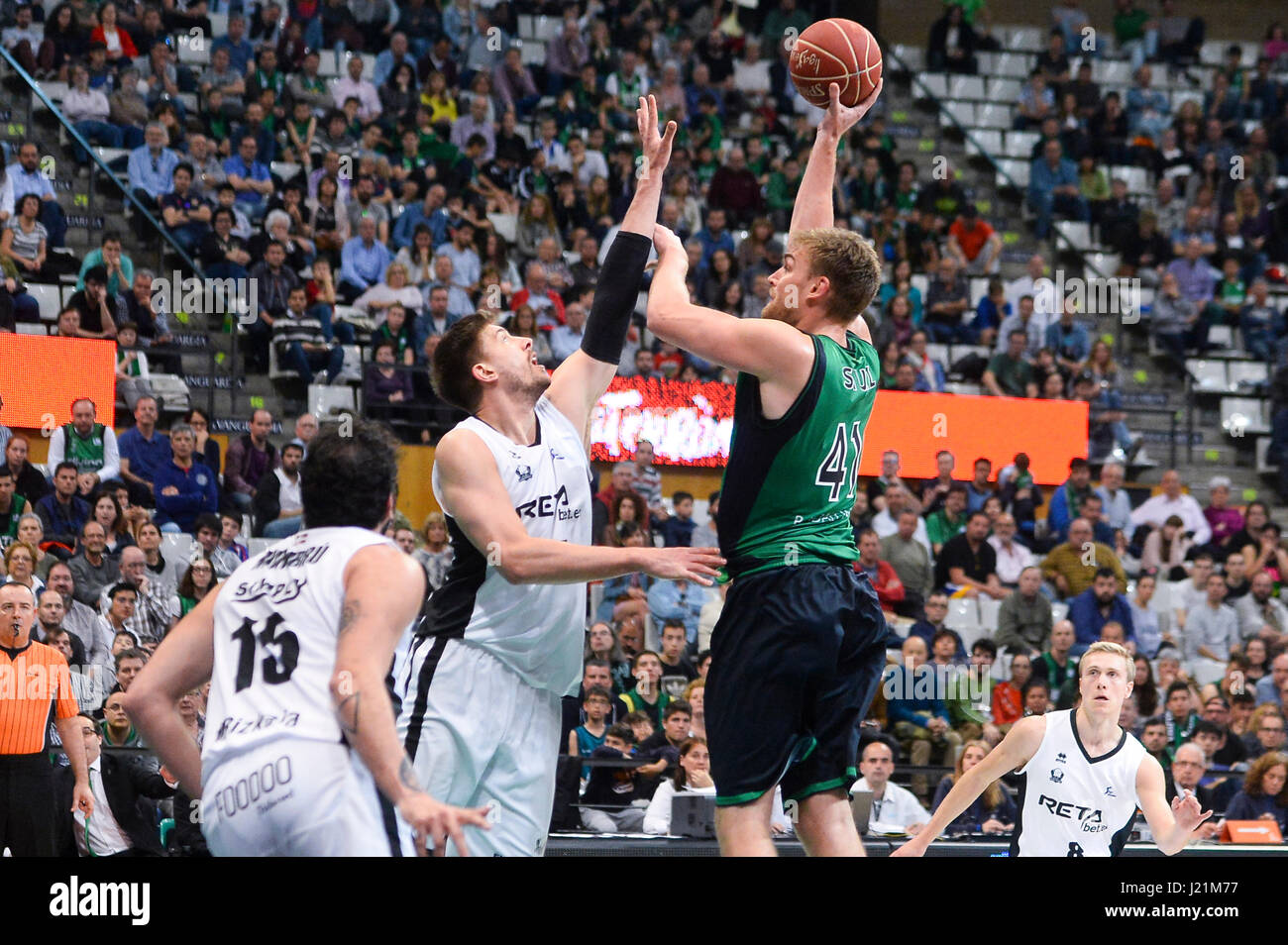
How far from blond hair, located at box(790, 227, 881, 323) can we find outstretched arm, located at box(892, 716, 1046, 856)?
2042 mm

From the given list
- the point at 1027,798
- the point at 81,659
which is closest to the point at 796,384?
the point at 1027,798

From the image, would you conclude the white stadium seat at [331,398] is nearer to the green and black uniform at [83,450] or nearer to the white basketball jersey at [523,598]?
the green and black uniform at [83,450]

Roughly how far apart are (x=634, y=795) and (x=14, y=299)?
6460mm

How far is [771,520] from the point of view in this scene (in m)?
5.01

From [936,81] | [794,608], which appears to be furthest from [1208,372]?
[794,608]

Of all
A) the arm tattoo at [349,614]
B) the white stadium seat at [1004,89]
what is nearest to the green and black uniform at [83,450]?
the arm tattoo at [349,614]

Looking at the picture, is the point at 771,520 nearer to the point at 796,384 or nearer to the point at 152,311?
the point at 796,384

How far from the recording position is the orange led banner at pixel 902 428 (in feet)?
46.0

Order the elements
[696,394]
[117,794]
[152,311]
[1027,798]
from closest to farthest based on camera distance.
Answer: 1. [1027,798]
2. [117,794]
3. [152,311]
4. [696,394]

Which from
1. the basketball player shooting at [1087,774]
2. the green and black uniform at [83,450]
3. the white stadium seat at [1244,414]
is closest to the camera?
the basketball player shooting at [1087,774]

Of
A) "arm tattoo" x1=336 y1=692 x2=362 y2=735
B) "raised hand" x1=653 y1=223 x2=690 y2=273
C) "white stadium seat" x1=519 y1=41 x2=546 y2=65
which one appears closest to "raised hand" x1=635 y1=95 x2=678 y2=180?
"raised hand" x1=653 y1=223 x2=690 y2=273

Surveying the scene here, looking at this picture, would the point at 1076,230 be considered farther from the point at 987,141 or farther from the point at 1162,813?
the point at 1162,813

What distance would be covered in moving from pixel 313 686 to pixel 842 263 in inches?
83.6

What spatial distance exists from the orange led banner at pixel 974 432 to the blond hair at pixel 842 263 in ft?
30.9
